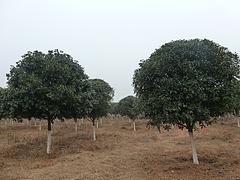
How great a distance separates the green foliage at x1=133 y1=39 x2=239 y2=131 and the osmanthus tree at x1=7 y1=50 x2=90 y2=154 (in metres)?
8.00

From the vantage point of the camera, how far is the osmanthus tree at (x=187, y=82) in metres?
21.2

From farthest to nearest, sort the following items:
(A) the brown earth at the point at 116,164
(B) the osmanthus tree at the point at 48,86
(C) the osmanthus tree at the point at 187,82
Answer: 1. (B) the osmanthus tree at the point at 48,86
2. (C) the osmanthus tree at the point at 187,82
3. (A) the brown earth at the point at 116,164

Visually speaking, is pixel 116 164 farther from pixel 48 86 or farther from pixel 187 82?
pixel 48 86

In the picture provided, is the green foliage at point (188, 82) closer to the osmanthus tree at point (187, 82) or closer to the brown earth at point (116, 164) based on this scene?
the osmanthus tree at point (187, 82)

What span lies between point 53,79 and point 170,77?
11.4 metres

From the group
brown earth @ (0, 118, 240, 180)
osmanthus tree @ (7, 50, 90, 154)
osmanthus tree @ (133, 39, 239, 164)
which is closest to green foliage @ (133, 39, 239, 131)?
osmanthus tree @ (133, 39, 239, 164)

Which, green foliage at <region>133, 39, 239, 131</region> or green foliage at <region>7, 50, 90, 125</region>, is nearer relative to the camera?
green foliage at <region>133, 39, 239, 131</region>

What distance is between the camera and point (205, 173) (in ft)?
67.3

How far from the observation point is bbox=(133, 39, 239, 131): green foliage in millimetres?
21172

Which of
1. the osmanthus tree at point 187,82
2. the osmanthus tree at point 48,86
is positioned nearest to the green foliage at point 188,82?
the osmanthus tree at point 187,82

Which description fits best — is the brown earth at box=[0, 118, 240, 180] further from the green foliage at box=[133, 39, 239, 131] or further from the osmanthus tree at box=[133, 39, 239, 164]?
the green foliage at box=[133, 39, 239, 131]

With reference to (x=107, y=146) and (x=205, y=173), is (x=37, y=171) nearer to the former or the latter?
(x=205, y=173)

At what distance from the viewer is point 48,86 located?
28719 millimetres

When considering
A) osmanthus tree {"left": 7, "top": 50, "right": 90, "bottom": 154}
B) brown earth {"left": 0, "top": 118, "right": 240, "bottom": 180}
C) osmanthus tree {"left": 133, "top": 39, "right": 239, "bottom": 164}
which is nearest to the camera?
brown earth {"left": 0, "top": 118, "right": 240, "bottom": 180}
